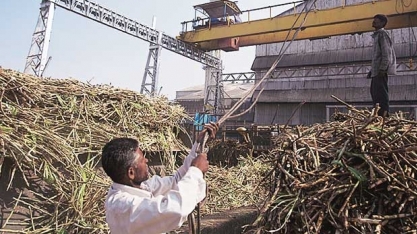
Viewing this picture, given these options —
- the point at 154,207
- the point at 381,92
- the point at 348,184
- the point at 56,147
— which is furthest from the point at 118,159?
the point at 381,92

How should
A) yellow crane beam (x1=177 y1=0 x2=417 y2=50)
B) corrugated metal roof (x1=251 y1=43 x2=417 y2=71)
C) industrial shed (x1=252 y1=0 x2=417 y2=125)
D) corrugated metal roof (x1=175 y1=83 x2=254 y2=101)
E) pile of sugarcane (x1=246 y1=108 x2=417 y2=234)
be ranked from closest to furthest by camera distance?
pile of sugarcane (x1=246 y1=108 x2=417 y2=234), yellow crane beam (x1=177 y1=0 x2=417 y2=50), industrial shed (x1=252 y1=0 x2=417 y2=125), corrugated metal roof (x1=251 y1=43 x2=417 y2=71), corrugated metal roof (x1=175 y1=83 x2=254 y2=101)

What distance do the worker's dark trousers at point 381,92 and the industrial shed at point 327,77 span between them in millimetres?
12900

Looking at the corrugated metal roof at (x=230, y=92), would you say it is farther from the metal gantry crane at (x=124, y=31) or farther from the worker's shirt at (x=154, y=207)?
the worker's shirt at (x=154, y=207)

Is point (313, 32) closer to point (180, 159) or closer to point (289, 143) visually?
point (180, 159)

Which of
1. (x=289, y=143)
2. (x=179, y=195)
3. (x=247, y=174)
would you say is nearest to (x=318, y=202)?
(x=289, y=143)

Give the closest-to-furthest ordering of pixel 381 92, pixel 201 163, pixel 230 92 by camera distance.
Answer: pixel 201 163 → pixel 381 92 → pixel 230 92

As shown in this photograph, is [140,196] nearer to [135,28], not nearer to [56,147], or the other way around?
[56,147]

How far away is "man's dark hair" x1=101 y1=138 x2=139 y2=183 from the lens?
1.82 m

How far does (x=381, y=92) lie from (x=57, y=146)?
3.65 meters

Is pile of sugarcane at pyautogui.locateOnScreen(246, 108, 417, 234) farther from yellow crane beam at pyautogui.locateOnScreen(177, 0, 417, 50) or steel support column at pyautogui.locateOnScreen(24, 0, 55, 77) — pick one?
steel support column at pyautogui.locateOnScreen(24, 0, 55, 77)

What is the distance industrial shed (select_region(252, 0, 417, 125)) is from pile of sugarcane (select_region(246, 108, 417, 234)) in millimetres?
15031

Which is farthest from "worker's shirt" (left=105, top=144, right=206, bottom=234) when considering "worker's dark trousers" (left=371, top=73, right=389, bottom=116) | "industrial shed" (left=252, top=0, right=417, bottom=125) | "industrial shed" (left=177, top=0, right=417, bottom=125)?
"industrial shed" (left=252, top=0, right=417, bottom=125)

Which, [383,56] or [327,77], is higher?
[327,77]

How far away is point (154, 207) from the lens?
1.58 meters
